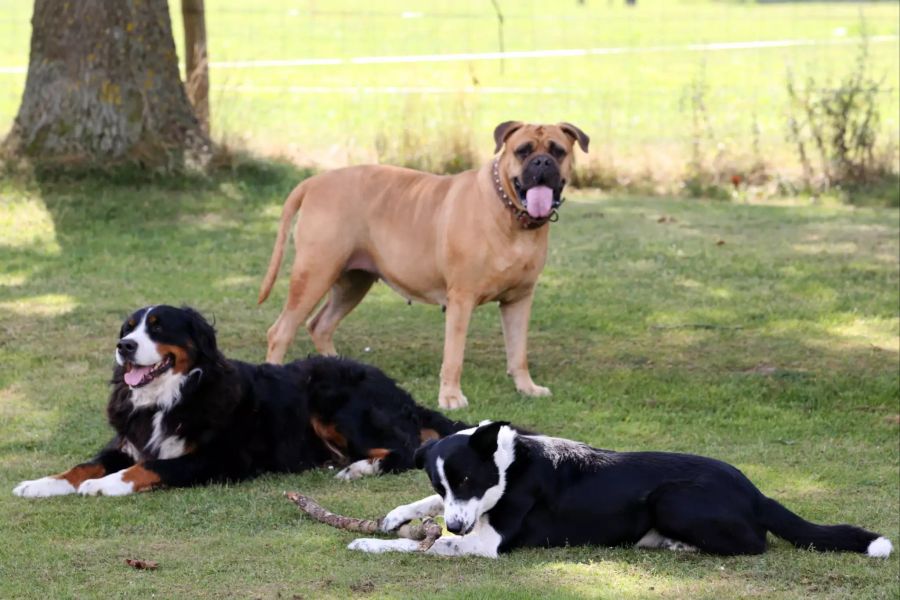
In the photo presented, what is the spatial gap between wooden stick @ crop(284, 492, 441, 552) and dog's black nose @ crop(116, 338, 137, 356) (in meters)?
0.99

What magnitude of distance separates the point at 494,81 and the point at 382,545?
1944cm

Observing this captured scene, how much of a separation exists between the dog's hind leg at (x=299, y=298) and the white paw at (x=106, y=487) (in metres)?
2.84

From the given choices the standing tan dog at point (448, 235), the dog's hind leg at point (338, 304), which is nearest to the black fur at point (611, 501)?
the standing tan dog at point (448, 235)

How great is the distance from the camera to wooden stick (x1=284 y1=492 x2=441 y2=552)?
5738 millimetres

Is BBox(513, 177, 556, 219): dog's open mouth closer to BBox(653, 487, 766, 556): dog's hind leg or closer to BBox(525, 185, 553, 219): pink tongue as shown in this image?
BBox(525, 185, 553, 219): pink tongue

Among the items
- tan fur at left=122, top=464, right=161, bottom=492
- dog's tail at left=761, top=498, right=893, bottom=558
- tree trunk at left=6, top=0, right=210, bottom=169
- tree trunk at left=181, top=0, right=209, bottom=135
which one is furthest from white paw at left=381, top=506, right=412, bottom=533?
tree trunk at left=181, top=0, right=209, bottom=135

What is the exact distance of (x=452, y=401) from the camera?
8.73 m

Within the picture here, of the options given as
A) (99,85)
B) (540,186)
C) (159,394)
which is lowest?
(159,394)

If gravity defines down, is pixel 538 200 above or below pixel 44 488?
above

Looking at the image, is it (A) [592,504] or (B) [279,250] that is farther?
(B) [279,250]

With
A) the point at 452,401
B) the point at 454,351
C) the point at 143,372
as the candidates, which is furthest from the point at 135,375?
the point at 454,351

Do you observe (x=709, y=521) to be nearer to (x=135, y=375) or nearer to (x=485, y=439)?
(x=485, y=439)

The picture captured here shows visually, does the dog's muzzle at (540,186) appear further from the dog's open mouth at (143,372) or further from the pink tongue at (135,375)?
the pink tongue at (135,375)

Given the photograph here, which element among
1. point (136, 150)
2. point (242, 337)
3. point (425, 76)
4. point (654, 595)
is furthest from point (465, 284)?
point (425, 76)
